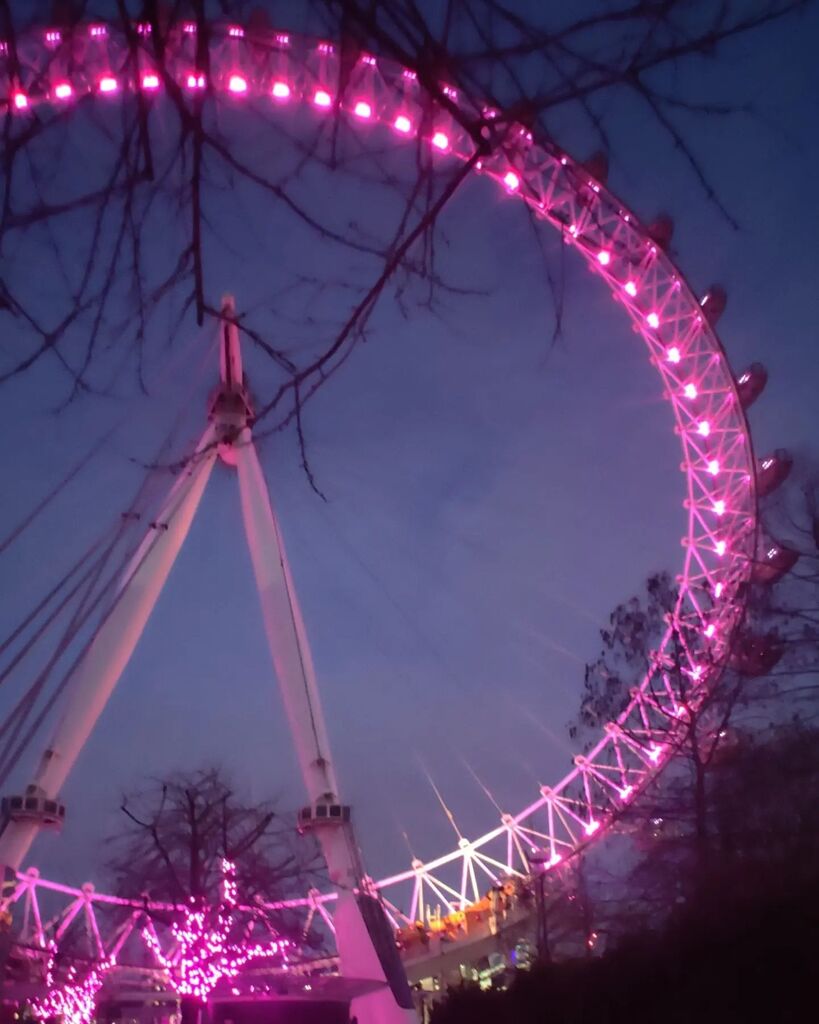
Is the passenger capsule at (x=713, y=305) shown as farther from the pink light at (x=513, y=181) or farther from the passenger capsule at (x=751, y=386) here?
the pink light at (x=513, y=181)

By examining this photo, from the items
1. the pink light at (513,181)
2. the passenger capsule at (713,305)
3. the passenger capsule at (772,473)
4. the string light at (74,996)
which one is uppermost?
the passenger capsule at (713,305)

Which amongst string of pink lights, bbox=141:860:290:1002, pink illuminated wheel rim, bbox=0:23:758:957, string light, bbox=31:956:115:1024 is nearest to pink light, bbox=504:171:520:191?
pink illuminated wheel rim, bbox=0:23:758:957


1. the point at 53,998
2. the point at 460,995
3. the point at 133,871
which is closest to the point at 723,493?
the point at 133,871

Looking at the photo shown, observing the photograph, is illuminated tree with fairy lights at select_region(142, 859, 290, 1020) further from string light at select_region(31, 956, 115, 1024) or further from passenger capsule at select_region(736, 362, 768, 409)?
passenger capsule at select_region(736, 362, 768, 409)

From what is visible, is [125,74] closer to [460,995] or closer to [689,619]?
[460,995]

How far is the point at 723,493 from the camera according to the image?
84.1 ft

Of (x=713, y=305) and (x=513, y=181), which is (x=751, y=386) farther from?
(x=513, y=181)

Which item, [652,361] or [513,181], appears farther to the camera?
[652,361]

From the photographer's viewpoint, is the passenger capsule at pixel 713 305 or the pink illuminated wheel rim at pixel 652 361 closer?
the pink illuminated wheel rim at pixel 652 361

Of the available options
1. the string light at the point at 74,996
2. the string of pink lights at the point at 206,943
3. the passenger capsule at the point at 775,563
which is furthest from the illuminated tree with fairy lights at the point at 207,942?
the passenger capsule at the point at 775,563

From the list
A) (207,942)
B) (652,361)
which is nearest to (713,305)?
(652,361)

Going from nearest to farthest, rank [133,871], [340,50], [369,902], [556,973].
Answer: [340,50] → [556,973] → [369,902] → [133,871]

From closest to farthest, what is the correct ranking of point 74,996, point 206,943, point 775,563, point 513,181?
point 513,181 → point 775,563 → point 206,943 → point 74,996

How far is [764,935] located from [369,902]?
1710 centimetres
